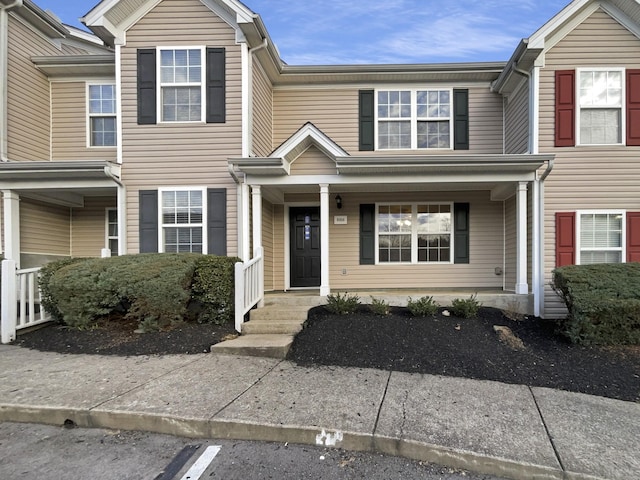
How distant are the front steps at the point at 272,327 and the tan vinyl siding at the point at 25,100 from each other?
615 centimetres

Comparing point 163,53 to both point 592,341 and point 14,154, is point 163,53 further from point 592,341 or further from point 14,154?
point 592,341

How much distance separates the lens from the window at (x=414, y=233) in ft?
30.8

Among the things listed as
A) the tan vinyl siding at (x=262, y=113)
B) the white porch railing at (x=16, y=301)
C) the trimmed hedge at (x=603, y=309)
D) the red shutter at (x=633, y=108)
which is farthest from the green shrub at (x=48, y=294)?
the red shutter at (x=633, y=108)

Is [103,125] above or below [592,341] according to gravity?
above

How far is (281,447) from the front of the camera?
3340 mm

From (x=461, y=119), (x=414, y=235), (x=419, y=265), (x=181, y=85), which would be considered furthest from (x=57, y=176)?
(x=461, y=119)

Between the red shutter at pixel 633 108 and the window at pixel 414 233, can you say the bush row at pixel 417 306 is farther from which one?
the red shutter at pixel 633 108

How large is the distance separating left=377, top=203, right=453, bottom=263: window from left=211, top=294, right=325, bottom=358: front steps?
2730mm

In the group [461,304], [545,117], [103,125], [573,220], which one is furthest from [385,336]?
[103,125]

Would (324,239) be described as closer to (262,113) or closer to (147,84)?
(262,113)

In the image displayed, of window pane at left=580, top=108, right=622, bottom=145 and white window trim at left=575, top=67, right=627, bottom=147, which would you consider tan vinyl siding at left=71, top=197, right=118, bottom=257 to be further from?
window pane at left=580, top=108, right=622, bottom=145

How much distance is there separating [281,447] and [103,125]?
8.68 meters

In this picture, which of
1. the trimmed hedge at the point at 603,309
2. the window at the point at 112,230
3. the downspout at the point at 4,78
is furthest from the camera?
the window at the point at 112,230

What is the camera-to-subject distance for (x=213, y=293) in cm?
670
